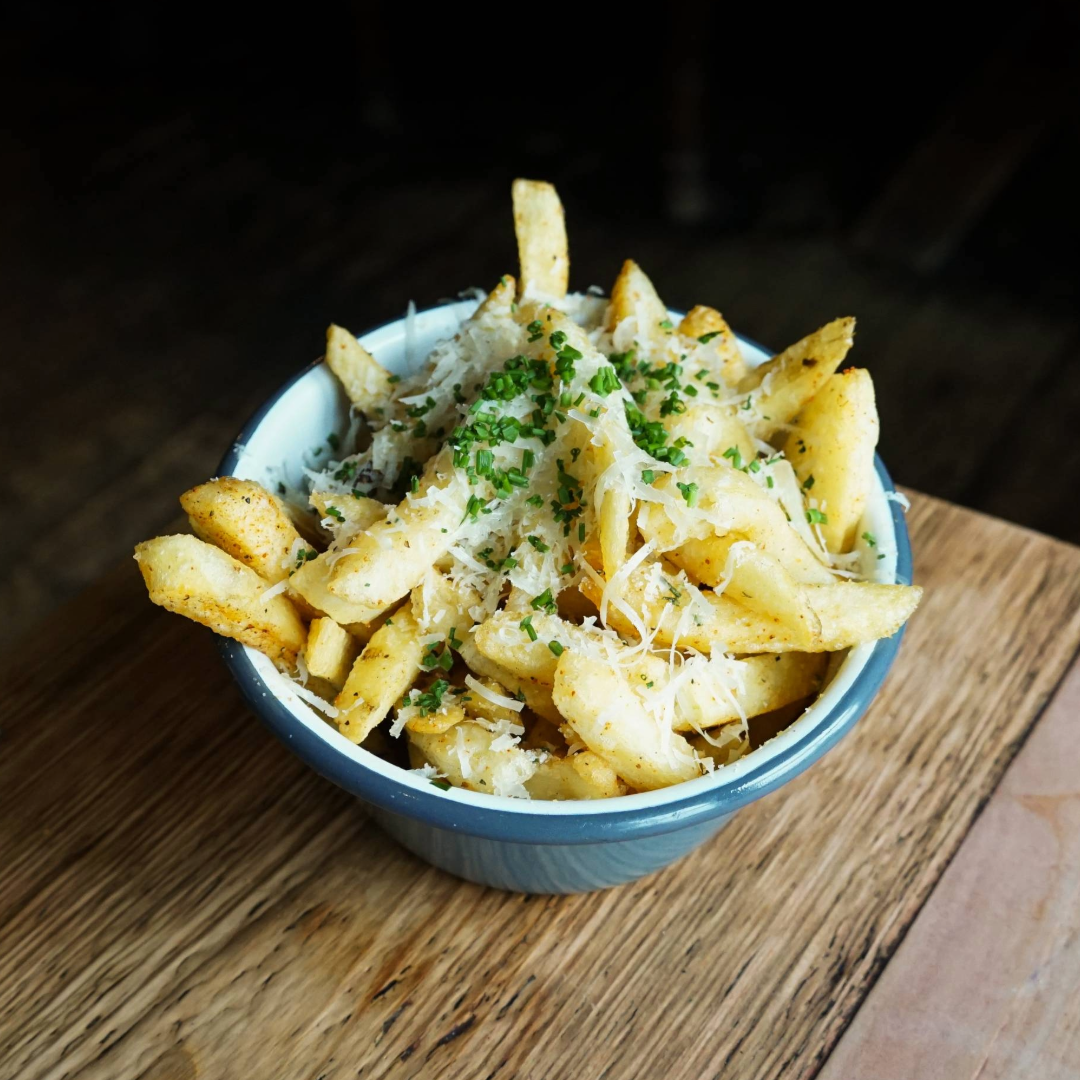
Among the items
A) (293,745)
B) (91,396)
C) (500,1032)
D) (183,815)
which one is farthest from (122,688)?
(91,396)

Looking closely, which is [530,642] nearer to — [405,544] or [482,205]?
[405,544]

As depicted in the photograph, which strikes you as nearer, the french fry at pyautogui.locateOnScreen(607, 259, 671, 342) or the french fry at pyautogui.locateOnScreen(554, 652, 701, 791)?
the french fry at pyautogui.locateOnScreen(554, 652, 701, 791)

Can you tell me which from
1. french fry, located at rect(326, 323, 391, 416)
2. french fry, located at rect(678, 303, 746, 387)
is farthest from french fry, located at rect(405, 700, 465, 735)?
french fry, located at rect(678, 303, 746, 387)

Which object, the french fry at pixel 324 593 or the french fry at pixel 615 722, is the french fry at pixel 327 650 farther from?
the french fry at pixel 615 722

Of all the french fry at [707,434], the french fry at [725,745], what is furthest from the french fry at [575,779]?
the french fry at [707,434]

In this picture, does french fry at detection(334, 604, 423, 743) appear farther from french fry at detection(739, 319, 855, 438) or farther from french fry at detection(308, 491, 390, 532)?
french fry at detection(739, 319, 855, 438)

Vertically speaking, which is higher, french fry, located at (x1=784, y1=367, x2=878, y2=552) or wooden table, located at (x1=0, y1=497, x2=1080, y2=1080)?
french fry, located at (x1=784, y1=367, x2=878, y2=552)
